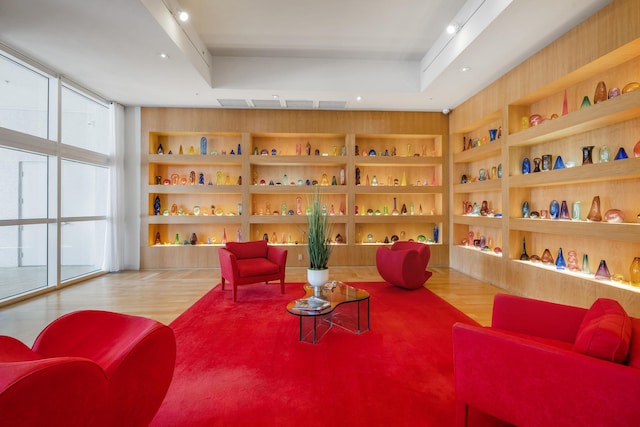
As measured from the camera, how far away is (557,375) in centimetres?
136

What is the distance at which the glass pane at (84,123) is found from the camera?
512cm

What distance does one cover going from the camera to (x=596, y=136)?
144 inches

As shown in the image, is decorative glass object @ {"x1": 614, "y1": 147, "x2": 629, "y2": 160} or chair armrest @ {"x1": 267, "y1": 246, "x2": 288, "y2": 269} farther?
chair armrest @ {"x1": 267, "y1": 246, "x2": 288, "y2": 269}

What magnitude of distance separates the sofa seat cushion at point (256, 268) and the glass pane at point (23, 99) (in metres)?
3.45

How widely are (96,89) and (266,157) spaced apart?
10.1 feet

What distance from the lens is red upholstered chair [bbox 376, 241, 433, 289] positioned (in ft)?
14.9

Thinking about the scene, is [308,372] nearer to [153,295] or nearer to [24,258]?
[153,295]

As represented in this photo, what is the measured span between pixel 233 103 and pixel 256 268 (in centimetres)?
344

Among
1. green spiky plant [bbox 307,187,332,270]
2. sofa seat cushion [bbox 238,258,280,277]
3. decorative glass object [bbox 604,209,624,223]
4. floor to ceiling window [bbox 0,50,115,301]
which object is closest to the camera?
green spiky plant [bbox 307,187,332,270]

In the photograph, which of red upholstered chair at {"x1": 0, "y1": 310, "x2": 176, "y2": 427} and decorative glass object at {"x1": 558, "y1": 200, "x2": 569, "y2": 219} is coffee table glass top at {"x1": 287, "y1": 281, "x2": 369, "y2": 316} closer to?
red upholstered chair at {"x1": 0, "y1": 310, "x2": 176, "y2": 427}

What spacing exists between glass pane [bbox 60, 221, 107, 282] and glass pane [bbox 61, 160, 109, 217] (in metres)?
0.23

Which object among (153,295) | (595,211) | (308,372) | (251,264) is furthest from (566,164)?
(153,295)

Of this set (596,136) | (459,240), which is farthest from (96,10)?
(459,240)

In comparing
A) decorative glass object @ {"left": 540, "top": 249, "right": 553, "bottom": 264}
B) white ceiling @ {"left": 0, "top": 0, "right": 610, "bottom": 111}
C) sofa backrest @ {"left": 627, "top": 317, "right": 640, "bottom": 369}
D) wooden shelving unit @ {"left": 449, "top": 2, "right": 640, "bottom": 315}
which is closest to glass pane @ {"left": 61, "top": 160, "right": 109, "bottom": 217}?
white ceiling @ {"left": 0, "top": 0, "right": 610, "bottom": 111}
